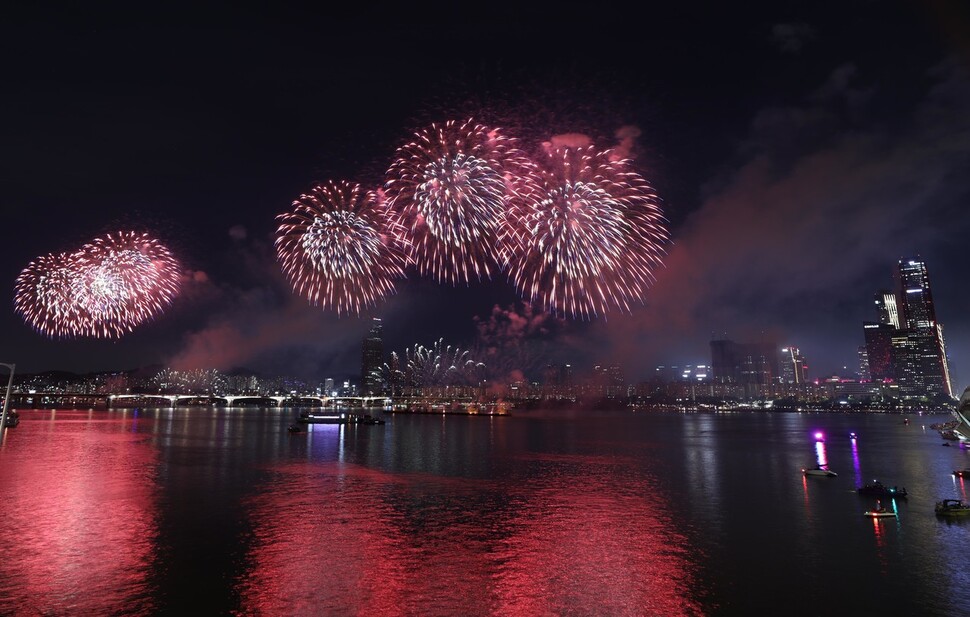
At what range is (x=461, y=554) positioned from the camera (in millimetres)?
26125

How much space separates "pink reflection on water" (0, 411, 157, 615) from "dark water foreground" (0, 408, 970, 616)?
0.13 metres

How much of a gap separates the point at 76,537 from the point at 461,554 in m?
19.3

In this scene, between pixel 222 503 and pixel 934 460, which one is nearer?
pixel 222 503

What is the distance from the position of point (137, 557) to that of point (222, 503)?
12.8 m

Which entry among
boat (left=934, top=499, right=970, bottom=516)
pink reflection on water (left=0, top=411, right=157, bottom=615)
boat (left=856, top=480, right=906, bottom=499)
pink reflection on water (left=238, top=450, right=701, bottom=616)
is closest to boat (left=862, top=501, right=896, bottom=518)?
boat (left=934, top=499, right=970, bottom=516)

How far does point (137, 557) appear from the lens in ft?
81.6

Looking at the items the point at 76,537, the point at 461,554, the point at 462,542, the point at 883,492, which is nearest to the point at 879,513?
the point at 883,492

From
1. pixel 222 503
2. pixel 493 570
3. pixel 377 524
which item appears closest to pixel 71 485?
pixel 222 503

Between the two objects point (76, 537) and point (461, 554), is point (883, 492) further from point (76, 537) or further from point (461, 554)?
point (76, 537)

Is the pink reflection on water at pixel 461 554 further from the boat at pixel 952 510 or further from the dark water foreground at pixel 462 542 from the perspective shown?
the boat at pixel 952 510

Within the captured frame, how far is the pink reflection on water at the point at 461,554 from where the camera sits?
20266mm

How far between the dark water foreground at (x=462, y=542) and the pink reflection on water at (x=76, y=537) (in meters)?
0.13

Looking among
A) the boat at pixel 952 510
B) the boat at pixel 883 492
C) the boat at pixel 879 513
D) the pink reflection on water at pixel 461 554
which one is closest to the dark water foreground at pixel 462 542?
the pink reflection on water at pixel 461 554

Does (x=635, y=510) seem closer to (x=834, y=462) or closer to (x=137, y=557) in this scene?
(x=137, y=557)
